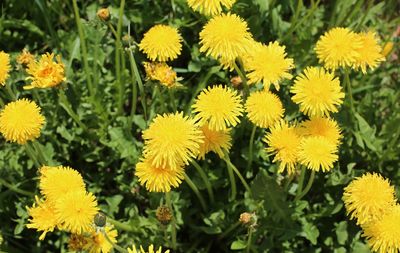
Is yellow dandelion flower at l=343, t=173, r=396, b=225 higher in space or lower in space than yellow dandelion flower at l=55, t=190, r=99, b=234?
higher

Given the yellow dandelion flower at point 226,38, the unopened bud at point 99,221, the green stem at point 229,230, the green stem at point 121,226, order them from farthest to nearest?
1. the green stem at point 229,230
2. the green stem at point 121,226
3. the yellow dandelion flower at point 226,38
4. the unopened bud at point 99,221

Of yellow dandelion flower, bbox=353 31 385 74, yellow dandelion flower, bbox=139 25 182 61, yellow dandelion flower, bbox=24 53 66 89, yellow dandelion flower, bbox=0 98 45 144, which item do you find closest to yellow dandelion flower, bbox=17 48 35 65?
yellow dandelion flower, bbox=24 53 66 89

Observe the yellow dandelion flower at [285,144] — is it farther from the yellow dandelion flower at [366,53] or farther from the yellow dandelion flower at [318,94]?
the yellow dandelion flower at [366,53]

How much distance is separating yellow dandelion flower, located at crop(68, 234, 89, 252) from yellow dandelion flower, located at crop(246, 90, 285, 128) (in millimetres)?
799

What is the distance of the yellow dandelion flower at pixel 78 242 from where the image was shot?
2121 millimetres

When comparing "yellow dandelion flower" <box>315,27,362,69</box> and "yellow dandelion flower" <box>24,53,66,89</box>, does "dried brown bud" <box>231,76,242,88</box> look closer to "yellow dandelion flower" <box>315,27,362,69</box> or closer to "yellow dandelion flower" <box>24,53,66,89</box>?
"yellow dandelion flower" <box>315,27,362,69</box>

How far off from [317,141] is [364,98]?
973 mm

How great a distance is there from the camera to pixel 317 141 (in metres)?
2.12

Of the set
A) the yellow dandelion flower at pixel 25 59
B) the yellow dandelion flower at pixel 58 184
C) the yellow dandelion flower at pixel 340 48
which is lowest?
the yellow dandelion flower at pixel 58 184

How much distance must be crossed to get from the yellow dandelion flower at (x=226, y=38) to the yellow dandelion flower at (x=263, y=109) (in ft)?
0.61

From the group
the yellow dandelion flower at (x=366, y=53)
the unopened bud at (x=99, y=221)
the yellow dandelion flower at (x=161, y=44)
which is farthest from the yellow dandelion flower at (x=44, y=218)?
the yellow dandelion flower at (x=366, y=53)

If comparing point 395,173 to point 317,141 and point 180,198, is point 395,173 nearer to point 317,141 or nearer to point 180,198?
point 317,141

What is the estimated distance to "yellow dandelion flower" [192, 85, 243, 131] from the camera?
2.08 metres

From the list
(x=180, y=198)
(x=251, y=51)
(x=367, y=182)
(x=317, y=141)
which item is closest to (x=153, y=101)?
(x=180, y=198)
